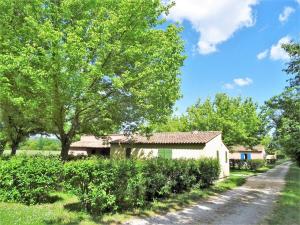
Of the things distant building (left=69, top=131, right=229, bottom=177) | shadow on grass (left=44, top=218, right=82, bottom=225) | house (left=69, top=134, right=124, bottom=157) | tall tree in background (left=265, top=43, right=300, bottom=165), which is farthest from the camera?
house (left=69, top=134, right=124, bottom=157)

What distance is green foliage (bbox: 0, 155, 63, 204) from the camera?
11.0 metres

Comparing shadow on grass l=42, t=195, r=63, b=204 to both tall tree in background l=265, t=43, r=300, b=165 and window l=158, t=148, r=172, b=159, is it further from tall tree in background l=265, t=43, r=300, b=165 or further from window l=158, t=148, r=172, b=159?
window l=158, t=148, r=172, b=159

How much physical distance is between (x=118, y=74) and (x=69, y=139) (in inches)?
203

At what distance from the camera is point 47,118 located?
51.9 feet

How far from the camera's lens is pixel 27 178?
1102cm

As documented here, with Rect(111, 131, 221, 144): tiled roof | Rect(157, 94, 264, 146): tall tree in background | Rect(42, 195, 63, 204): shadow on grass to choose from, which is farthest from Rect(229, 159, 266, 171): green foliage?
Rect(42, 195, 63, 204): shadow on grass

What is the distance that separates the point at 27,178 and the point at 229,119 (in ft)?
103

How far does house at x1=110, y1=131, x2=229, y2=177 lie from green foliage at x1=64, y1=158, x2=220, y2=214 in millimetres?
11448

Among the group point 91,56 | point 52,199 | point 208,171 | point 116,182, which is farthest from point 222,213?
point 91,56

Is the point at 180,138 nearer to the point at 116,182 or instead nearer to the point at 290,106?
the point at 290,106

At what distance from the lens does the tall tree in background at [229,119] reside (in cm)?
3722

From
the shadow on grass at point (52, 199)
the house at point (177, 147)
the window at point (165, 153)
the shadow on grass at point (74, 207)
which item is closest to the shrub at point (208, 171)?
the house at point (177, 147)

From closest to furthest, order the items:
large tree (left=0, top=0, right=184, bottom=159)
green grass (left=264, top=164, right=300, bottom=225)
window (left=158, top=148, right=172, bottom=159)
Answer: green grass (left=264, top=164, right=300, bottom=225), large tree (left=0, top=0, right=184, bottom=159), window (left=158, top=148, right=172, bottom=159)

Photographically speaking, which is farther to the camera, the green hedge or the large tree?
the large tree
